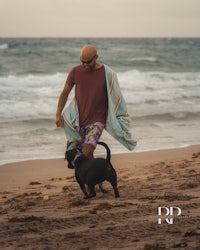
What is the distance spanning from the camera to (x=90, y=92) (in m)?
6.30

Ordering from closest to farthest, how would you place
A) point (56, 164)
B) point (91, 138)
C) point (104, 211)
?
point (104, 211) < point (91, 138) < point (56, 164)

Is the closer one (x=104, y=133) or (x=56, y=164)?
(x=56, y=164)

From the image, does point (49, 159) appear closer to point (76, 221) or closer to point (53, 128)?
point (53, 128)

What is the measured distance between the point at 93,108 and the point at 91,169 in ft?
2.11

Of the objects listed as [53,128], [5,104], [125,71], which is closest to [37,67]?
[125,71]

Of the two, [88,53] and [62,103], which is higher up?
[88,53]

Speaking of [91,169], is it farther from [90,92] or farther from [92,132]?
[90,92]

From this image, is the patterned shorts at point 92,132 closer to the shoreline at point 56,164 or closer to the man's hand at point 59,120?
the man's hand at point 59,120

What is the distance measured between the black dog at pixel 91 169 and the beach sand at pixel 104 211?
0.19 metres

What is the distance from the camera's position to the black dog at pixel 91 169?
20.1 ft

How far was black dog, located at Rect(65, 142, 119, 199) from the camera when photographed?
6.14 meters

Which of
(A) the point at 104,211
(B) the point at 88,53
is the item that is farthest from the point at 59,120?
(A) the point at 104,211

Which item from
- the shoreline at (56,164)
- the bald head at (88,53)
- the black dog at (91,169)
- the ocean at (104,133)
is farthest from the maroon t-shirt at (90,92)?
the ocean at (104,133)

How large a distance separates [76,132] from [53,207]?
2.72ft
